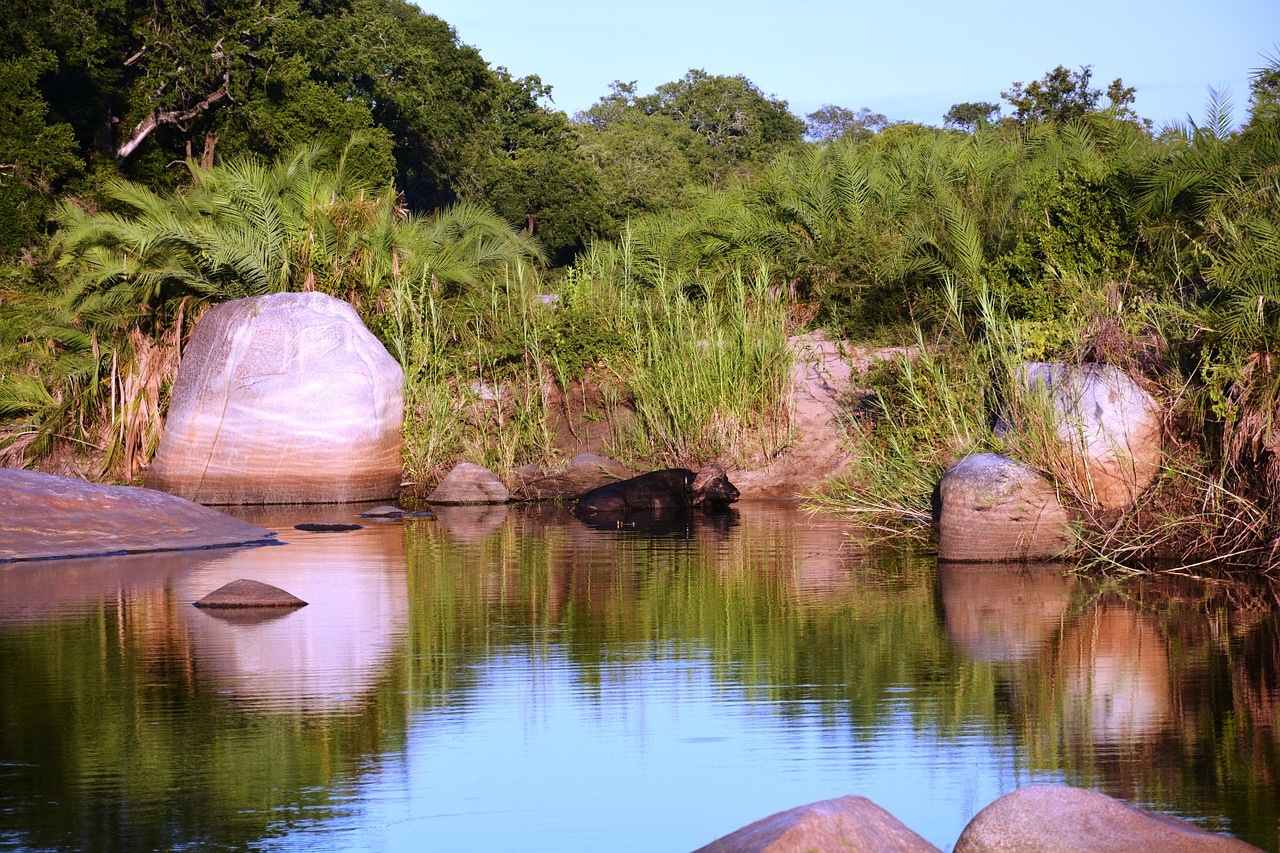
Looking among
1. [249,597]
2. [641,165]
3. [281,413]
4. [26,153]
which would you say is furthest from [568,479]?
[641,165]

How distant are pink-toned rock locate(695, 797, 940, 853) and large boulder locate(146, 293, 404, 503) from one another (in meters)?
13.1

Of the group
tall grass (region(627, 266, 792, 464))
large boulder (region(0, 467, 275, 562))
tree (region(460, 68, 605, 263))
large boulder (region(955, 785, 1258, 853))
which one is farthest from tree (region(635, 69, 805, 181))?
large boulder (region(955, 785, 1258, 853))

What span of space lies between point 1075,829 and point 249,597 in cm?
563

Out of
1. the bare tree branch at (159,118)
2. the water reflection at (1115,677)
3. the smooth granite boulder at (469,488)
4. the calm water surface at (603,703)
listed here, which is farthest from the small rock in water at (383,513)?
the bare tree branch at (159,118)

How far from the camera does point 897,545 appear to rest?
38.3ft

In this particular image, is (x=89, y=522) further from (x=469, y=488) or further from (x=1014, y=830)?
(x=1014, y=830)

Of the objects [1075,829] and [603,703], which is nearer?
[1075,829]

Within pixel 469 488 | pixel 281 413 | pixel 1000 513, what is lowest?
pixel 1000 513

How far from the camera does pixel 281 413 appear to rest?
16375mm

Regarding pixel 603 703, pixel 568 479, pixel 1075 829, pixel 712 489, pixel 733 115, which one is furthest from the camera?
pixel 733 115

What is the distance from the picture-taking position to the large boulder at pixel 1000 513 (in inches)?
397

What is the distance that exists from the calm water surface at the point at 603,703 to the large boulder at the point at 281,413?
6153 millimetres

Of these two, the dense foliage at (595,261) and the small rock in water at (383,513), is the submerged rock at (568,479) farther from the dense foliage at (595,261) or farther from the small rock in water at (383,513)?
the small rock in water at (383,513)

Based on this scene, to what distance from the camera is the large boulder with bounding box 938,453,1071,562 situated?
10.1m
